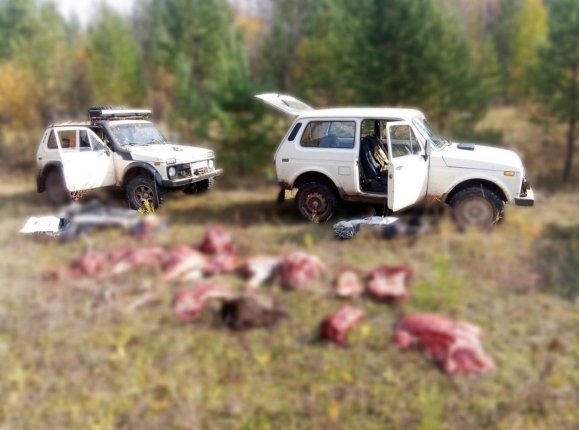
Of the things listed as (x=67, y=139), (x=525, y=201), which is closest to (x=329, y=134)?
(x=525, y=201)

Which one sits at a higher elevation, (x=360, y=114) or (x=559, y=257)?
(x=360, y=114)

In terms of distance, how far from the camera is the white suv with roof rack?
3.51 feet

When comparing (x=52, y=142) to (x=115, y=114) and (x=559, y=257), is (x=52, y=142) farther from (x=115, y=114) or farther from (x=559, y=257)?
(x=559, y=257)

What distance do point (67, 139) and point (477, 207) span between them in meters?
0.90

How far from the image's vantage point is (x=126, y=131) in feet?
4.09

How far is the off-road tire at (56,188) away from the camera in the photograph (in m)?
1.08

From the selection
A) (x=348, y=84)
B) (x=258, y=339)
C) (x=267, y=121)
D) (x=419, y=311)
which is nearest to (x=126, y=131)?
(x=267, y=121)

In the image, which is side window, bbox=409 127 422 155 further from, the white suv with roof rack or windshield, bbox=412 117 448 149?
the white suv with roof rack

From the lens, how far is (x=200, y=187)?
1086mm

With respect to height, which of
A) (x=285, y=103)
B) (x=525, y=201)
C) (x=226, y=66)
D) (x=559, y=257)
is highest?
(x=226, y=66)

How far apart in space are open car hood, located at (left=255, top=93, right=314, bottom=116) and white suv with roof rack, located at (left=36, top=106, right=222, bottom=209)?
0.21 metres

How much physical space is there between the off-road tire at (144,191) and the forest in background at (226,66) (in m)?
0.37

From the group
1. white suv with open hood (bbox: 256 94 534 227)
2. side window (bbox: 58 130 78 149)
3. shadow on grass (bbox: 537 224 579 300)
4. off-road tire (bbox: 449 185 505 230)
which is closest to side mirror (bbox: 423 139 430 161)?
white suv with open hood (bbox: 256 94 534 227)

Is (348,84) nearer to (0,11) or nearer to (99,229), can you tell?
(99,229)
